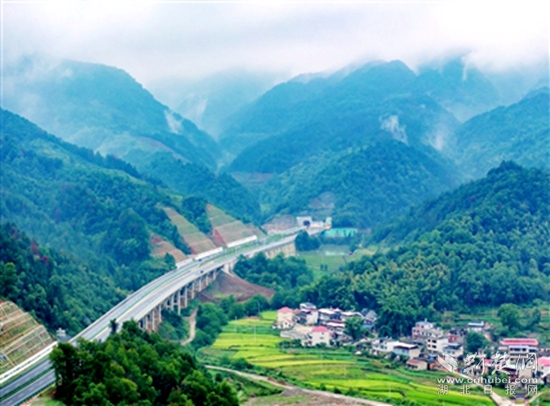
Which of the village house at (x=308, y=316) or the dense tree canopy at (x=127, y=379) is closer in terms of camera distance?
the dense tree canopy at (x=127, y=379)

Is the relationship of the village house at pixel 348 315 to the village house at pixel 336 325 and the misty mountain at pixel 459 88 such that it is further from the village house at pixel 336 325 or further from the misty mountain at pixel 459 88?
the misty mountain at pixel 459 88

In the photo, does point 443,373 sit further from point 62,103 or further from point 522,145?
point 62,103

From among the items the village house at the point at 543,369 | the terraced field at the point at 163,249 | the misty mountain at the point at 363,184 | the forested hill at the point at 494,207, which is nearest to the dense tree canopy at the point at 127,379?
the village house at the point at 543,369

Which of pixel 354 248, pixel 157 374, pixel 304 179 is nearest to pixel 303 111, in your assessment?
pixel 304 179

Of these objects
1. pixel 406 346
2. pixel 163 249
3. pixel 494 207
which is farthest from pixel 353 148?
pixel 406 346

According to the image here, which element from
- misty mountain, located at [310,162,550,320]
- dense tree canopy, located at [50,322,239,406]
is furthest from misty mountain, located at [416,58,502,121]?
dense tree canopy, located at [50,322,239,406]

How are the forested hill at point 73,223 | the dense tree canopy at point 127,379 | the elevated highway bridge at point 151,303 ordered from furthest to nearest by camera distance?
the forested hill at point 73,223 → the elevated highway bridge at point 151,303 → the dense tree canopy at point 127,379
